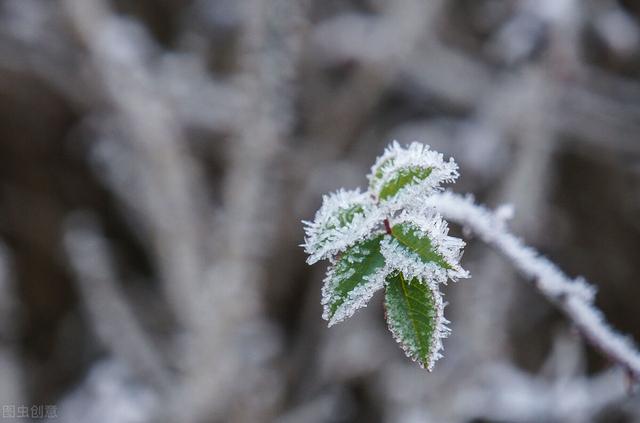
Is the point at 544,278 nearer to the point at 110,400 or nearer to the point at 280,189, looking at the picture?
the point at 280,189

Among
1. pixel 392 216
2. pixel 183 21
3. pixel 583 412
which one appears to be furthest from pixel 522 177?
pixel 183 21

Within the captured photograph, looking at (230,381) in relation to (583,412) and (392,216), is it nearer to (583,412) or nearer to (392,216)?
(583,412)

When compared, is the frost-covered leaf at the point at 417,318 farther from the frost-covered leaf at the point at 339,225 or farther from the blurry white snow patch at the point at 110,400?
the blurry white snow patch at the point at 110,400

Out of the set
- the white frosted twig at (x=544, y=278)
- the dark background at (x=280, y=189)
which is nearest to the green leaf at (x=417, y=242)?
the white frosted twig at (x=544, y=278)

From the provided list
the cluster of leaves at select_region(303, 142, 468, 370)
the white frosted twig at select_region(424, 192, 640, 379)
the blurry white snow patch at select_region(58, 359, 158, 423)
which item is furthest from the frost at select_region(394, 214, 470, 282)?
the blurry white snow patch at select_region(58, 359, 158, 423)

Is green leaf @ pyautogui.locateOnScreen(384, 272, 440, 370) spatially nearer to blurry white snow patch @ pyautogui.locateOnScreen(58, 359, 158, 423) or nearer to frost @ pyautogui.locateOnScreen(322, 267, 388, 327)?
frost @ pyautogui.locateOnScreen(322, 267, 388, 327)

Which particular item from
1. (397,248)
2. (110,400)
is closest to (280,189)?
(110,400)
